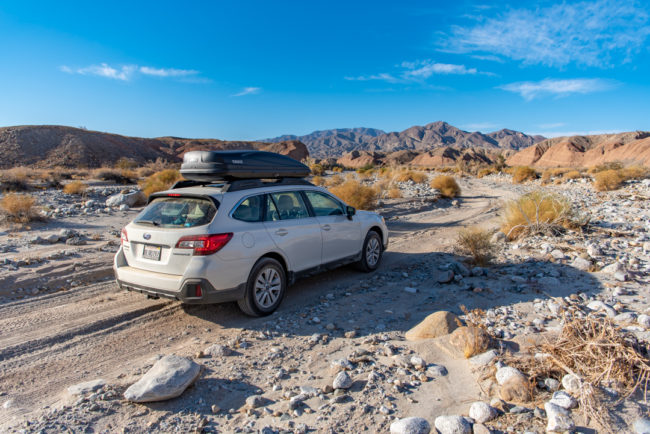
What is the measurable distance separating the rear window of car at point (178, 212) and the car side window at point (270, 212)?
0.80 meters

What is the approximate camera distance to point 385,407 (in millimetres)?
3285

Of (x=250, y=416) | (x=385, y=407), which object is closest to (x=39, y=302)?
(x=250, y=416)

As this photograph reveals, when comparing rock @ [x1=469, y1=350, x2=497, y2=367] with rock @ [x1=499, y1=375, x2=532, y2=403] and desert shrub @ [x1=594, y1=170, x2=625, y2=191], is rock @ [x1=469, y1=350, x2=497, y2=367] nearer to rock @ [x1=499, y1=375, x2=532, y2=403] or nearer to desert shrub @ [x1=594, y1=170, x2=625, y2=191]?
rock @ [x1=499, y1=375, x2=532, y2=403]

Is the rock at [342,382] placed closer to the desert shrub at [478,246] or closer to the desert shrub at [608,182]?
the desert shrub at [478,246]

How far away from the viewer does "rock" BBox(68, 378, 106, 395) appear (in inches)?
138

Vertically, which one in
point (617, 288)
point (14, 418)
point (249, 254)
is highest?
point (249, 254)

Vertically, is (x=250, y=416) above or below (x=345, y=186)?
below

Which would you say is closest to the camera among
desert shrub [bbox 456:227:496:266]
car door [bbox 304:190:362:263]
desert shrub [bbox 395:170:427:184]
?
car door [bbox 304:190:362:263]

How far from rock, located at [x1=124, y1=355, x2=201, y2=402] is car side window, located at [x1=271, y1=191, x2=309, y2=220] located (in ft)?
8.21

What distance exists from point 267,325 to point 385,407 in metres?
2.10

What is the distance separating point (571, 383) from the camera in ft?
10.7

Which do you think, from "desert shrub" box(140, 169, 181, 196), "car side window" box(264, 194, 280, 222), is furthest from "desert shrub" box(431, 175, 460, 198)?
"car side window" box(264, 194, 280, 222)

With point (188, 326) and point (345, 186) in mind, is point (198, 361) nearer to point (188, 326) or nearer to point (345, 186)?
point (188, 326)

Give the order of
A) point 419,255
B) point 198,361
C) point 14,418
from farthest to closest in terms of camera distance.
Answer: point 419,255 → point 198,361 → point 14,418
